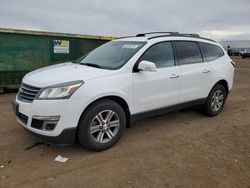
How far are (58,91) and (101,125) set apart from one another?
80 cm

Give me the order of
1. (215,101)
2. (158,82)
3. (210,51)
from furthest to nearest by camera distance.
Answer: (215,101) → (210,51) → (158,82)

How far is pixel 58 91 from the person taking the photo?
3381 mm

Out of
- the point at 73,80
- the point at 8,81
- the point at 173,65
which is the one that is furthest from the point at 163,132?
the point at 8,81

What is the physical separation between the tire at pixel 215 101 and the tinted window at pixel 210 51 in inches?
24.7

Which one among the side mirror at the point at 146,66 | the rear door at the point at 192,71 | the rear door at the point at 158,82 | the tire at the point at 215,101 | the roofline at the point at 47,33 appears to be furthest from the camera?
the roofline at the point at 47,33

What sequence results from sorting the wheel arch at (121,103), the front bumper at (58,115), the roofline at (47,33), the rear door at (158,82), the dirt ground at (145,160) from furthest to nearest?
1. the roofline at (47,33)
2. the rear door at (158,82)
3. the wheel arch at (121,103)
4. the front bumper at (58,115)
5. the dirt ground at (145,160)

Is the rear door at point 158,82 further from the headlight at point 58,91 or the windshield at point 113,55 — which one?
the headlight at point 58,91

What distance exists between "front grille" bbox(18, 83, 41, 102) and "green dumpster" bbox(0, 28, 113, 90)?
14.7ft

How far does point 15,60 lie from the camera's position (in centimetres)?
793

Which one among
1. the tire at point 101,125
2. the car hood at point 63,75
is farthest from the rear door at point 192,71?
the car hood at point 63,75

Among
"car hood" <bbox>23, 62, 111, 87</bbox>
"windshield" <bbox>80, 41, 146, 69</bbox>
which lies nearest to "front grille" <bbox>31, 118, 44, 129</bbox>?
"car hood" <bbox>23, 62, 111, 87</bbox>

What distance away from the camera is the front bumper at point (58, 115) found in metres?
3.32

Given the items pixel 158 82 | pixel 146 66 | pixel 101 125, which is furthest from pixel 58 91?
pixel 158 82

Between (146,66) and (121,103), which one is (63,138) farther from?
(146,66)
